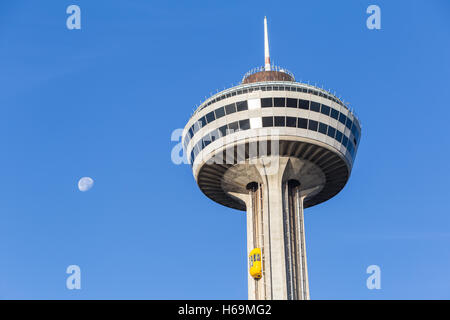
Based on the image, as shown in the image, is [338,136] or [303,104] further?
[338,136]

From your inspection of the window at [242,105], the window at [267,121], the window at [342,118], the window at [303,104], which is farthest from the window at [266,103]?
the window at [342,118]

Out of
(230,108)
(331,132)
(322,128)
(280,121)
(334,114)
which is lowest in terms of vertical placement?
(331,132)

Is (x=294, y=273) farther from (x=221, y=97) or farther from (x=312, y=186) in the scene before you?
(x=221, y=97)

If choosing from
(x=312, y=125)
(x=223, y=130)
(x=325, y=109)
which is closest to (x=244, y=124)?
(x=223, y=130)

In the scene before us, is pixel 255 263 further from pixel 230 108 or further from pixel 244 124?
pixel 230 108

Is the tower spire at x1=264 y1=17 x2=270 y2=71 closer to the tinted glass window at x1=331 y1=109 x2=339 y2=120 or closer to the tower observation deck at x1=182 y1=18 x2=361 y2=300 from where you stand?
the tower observation deck at x1=182 y1=18 x2=361 y2=300
